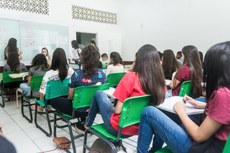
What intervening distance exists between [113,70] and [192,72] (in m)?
1.82

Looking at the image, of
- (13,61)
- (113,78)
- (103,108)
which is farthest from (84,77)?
(13,61)

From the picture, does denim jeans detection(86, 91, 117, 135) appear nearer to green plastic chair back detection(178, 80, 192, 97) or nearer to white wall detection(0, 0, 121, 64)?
green plastic chair back detection(178, 80, 192, 97)

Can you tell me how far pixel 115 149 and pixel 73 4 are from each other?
6112mm

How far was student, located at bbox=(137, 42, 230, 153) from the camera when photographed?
1.02 metres

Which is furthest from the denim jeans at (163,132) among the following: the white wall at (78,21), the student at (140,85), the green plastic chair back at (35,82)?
the white wall at (78,21)

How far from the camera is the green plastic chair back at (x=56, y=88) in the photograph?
249cm

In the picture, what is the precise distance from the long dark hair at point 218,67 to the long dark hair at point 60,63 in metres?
1.95

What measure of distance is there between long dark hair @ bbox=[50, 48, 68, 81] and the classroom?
0.01m

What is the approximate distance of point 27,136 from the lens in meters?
2.75

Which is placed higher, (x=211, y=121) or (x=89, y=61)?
(x=89, y=61)

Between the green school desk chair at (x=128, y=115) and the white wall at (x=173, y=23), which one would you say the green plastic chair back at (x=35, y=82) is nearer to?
the green school desk chair at (x=128, y=115)

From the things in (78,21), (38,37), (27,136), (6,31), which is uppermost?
(78,21)

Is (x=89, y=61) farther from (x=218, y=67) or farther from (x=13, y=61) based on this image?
(x=13, y=61)

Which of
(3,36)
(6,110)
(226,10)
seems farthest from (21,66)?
(226,10)
